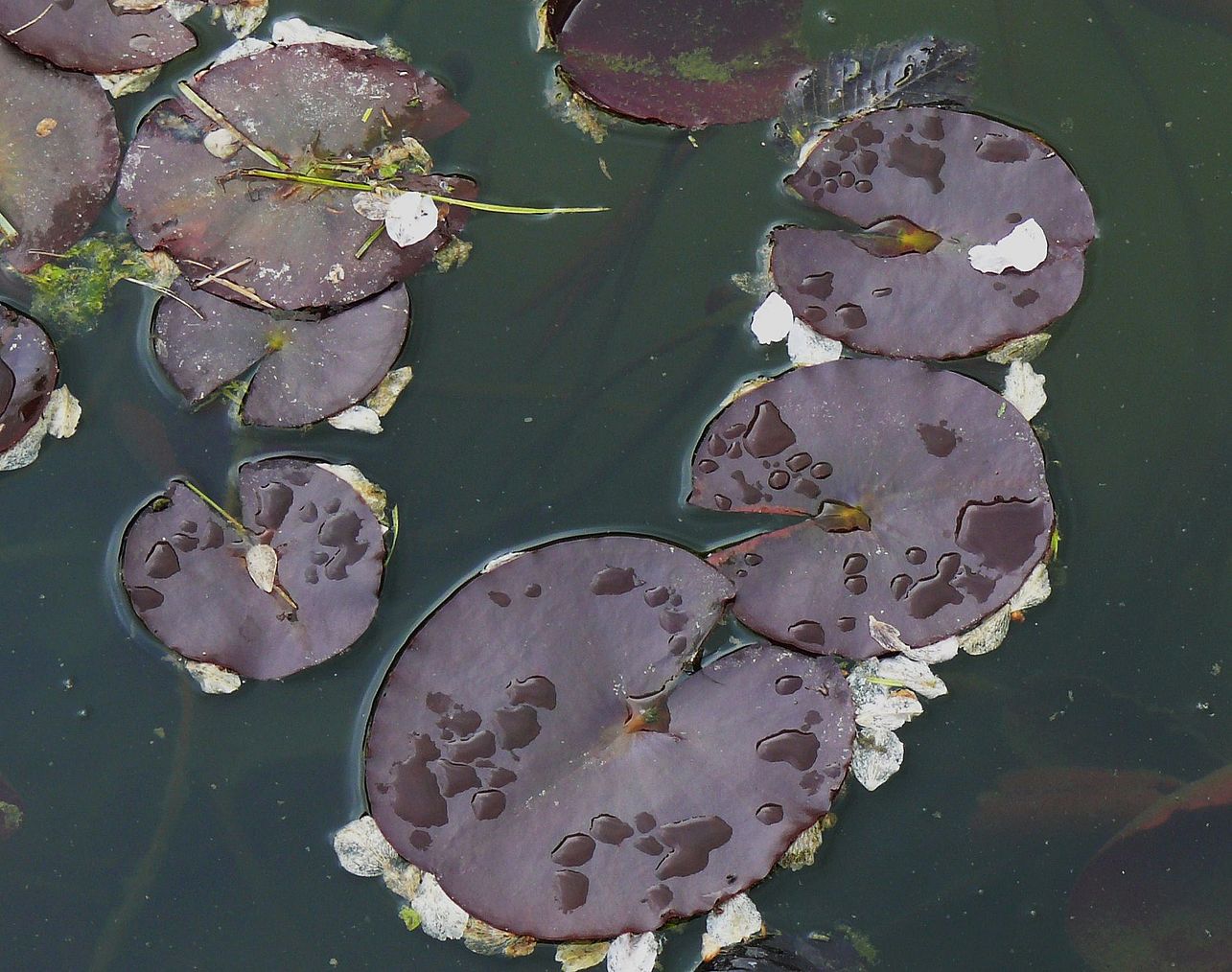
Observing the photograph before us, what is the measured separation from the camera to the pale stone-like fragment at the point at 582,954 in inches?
68.2

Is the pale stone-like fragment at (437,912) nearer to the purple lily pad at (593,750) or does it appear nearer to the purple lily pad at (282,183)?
the purple lily pad at (593,750)

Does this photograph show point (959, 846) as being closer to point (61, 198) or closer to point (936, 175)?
point (936, 175)

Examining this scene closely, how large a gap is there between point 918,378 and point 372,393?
97cm

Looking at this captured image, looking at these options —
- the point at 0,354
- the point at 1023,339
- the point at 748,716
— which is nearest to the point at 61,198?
the point at 0,354

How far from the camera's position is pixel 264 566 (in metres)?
1.67

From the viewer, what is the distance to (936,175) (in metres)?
1.76

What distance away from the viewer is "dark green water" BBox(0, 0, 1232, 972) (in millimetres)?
1781

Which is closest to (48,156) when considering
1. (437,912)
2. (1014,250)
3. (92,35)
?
(92,35)

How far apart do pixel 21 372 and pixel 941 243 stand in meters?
1.65

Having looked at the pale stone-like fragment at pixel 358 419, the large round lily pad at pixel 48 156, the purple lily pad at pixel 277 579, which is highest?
the large round lily pad at pixel 48 156

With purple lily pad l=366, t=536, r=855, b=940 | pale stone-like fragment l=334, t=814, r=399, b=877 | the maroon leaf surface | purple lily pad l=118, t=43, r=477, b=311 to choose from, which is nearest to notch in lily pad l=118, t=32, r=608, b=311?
purple lily pad l=118, t=43, r=477, b=311

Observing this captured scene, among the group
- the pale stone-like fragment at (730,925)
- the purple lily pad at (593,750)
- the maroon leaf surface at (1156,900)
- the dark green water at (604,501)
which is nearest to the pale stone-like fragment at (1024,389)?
the dark green water at (604,501)

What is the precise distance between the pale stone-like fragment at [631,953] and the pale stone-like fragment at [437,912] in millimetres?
264

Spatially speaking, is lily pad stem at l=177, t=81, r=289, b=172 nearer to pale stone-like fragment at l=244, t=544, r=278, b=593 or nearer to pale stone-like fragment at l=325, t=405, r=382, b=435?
pale stone-like fragment at l=325, t=405, r=382, b=435
